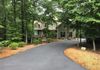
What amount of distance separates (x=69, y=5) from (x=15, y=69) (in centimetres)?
1670

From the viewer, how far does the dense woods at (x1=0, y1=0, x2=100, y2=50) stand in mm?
25422

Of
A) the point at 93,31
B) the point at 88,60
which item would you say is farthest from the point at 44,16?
the point at 88,60

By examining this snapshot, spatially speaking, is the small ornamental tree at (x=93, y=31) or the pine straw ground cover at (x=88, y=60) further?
the small ornamental tree at (x=93, y=31)

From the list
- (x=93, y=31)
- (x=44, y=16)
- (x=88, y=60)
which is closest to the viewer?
(x=88, y=60)

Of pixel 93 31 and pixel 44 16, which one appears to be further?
pixel 44 16

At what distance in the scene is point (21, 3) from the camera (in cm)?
3722

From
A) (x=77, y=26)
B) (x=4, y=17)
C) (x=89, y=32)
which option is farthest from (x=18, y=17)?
(x=89, y=32)

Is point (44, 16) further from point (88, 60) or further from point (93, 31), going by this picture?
point (88, 60)

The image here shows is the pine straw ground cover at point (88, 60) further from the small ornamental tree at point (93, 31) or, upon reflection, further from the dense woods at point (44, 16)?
the small ornamental tree at point (93, 31)

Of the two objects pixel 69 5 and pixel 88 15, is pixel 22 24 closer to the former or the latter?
pixel 69 5

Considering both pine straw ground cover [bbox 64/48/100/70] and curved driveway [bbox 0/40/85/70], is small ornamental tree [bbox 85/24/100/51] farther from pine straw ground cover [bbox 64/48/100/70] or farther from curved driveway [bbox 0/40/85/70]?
curved driveway [bbox 0/40/85/70]

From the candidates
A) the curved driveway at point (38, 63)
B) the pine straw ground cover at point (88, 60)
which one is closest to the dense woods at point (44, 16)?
the pine straw ground cover at point (88, 60)

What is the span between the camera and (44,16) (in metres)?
40.9

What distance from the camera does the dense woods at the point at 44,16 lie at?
25.4m
